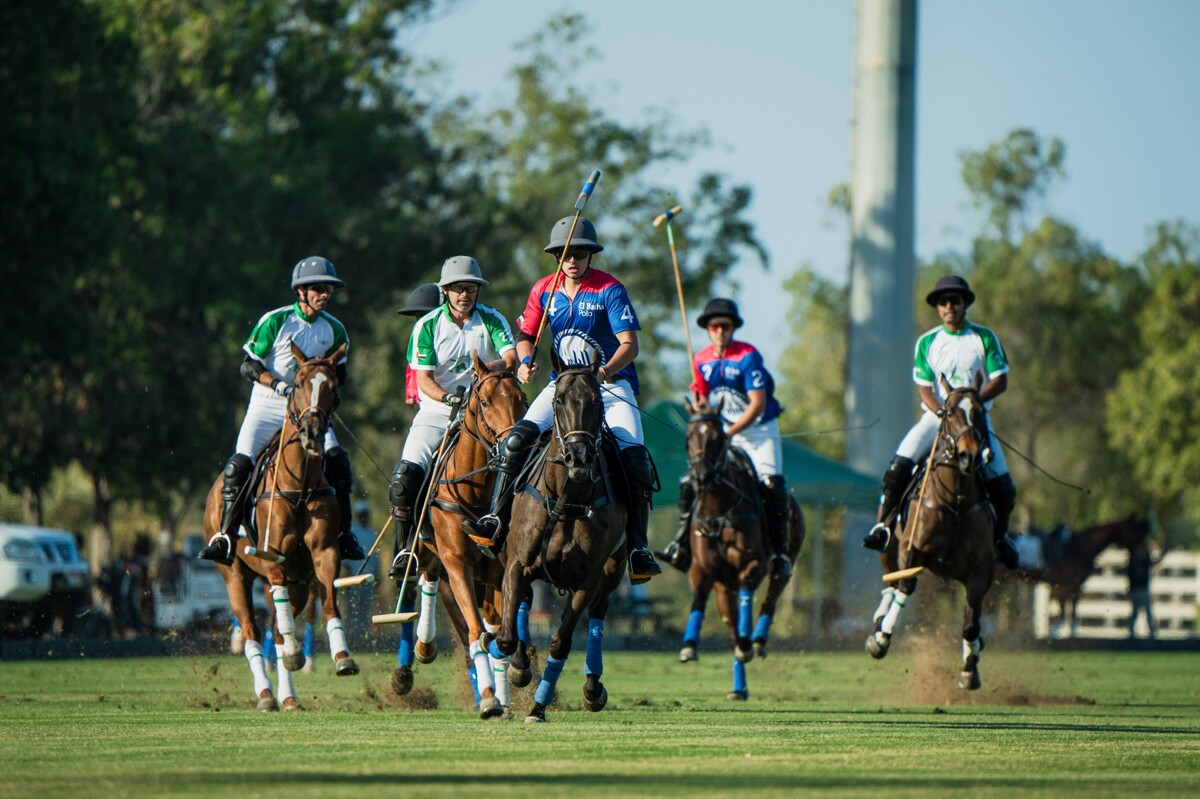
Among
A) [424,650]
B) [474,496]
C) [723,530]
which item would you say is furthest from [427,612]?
[723,530]

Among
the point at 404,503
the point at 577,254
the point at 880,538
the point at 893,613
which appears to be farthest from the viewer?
the point at 880,538

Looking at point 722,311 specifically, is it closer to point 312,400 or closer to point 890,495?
point 890,495

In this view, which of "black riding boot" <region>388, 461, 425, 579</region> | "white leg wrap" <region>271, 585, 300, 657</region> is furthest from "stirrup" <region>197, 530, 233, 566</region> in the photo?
"black riding boot" <region>388, 461, 425, 579</region>

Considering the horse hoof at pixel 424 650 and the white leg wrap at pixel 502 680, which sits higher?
the horse hoof at pixel 424 650

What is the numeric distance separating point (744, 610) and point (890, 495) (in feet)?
7.73

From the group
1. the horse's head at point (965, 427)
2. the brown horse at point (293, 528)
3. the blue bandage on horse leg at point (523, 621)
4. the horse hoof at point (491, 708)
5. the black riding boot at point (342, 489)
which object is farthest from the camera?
the horse's head at point (965, 427)

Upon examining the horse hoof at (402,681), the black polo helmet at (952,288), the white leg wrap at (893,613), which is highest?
the black polo helmet at (952,288)

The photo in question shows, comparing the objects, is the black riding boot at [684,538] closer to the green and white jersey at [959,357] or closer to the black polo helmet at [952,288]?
the green and white jersey at [959,357]

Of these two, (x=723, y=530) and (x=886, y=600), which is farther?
(x=723, y=530)

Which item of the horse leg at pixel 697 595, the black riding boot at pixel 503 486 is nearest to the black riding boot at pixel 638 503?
the black riding boot at pixel 503 486

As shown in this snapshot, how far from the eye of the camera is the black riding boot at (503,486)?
41.7ft

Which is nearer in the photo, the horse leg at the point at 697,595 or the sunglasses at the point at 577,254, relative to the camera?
the sunglasses at the point at 577,254

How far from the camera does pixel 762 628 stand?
1870 cm

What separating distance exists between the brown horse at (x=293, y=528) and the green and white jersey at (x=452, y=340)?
637 millimetres
